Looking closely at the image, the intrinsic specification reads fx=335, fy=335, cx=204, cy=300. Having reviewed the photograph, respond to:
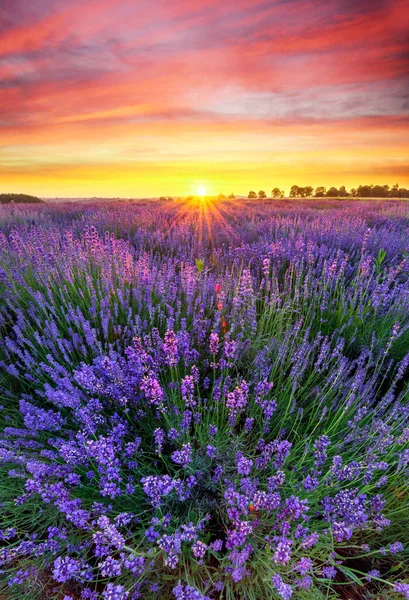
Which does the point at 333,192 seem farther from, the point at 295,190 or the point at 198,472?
A: the point at 198,472

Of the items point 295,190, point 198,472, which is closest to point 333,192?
point 295,190

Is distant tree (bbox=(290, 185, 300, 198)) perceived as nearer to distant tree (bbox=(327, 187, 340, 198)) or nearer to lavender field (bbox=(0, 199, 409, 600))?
distant tree (bbox=(327, 187, 340, 198))

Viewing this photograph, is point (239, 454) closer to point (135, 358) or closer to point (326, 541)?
point (326, 541)

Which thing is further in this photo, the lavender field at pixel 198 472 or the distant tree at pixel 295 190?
the distant tree at pixel 295 190

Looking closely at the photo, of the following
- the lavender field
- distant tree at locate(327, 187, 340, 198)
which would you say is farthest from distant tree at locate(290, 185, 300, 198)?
the lavender field

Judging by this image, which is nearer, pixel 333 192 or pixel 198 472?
pixel 198 472

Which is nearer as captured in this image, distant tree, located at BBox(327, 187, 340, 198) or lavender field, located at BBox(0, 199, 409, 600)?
lavender field, located at BBox(0, 199, 409, 600)

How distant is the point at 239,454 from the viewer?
4.64ft

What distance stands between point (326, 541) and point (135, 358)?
1.12m

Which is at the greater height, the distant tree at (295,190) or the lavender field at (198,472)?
the distant tree at (295,190)

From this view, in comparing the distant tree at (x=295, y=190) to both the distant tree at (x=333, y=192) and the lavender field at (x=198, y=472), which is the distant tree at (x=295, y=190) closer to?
the distant tree at (x=333, y=192)

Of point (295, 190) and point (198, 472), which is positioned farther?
point (295, 190)

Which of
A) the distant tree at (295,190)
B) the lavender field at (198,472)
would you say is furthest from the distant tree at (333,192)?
the lavender field at (198,472)

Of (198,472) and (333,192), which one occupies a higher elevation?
(333,192)
